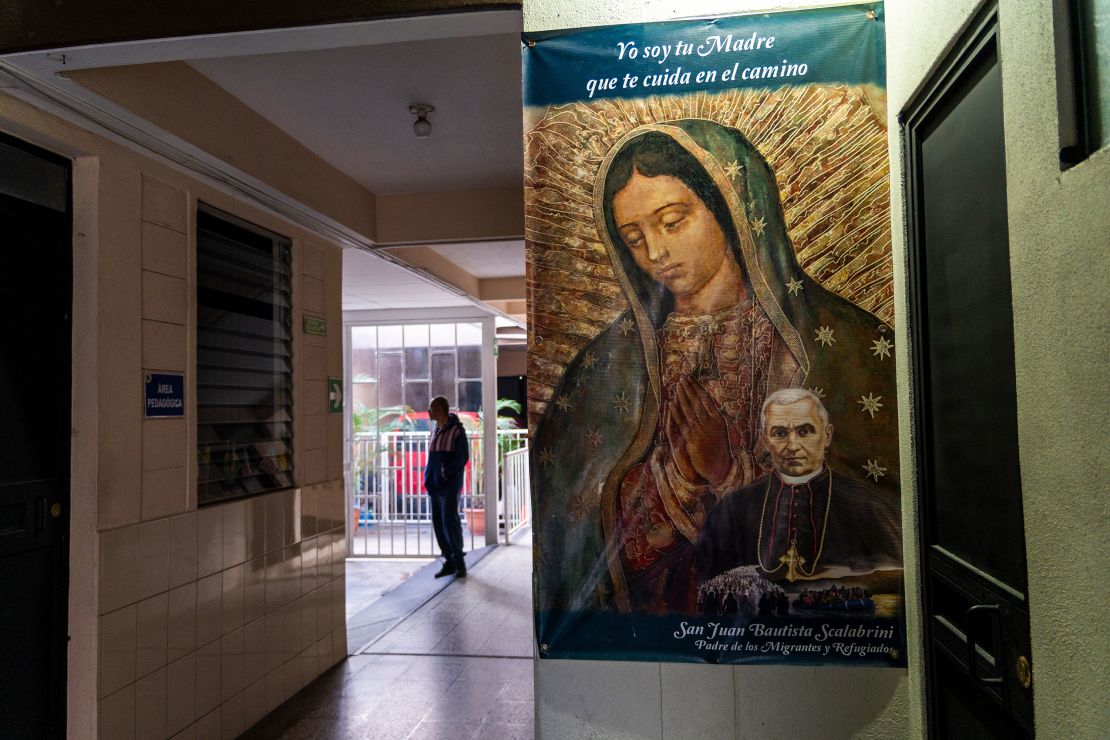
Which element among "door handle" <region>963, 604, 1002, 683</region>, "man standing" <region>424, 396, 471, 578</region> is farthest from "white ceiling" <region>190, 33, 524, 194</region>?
"man standing" <region>424, 396, 471, 578</region>

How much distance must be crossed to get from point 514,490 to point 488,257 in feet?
10.1

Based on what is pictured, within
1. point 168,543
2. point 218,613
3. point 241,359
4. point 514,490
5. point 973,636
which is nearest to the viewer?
point 973,636

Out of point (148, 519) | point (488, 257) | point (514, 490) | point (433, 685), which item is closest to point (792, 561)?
point (148, 519)

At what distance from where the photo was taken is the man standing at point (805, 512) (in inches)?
61.9

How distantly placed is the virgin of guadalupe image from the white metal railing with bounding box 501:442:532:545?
641cm

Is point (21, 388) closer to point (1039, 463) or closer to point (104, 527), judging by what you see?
point (104, 527)

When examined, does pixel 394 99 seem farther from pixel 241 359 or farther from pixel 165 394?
pixel 165 394

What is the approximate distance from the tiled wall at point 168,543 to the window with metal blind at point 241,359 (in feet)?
0.28

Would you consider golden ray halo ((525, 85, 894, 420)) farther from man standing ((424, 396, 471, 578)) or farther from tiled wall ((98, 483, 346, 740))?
man standing ((424, 396, 471, 578))

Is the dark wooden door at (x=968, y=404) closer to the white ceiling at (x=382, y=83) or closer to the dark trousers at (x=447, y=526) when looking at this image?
the white ceiling at (x=382, y=83)

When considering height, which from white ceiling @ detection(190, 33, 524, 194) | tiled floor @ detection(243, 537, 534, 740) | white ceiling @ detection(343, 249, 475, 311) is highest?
white ceiling @ detection(190, 33, 524, 194)

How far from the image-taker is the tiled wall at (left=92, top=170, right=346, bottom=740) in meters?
2.65

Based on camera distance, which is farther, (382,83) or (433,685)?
(433,685)

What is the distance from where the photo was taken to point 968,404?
1.38 m
